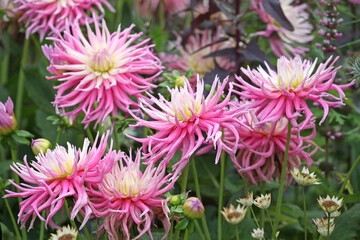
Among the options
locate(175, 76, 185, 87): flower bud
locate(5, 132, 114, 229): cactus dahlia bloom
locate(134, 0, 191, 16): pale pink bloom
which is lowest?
locate(5, 132, 114, 229): cactus dahlia bloom

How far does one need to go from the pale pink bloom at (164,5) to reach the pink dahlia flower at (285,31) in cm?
18

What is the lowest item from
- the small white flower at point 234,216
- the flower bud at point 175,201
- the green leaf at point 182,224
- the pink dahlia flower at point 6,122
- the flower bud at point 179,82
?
the green leaf at point 182,224

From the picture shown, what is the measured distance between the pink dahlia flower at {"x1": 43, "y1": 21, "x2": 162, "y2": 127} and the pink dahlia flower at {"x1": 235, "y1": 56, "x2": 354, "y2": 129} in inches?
5.2

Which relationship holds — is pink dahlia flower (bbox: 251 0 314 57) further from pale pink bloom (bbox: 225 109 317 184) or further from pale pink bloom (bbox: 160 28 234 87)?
pale pink bloom (bbox: 225 109 317 184)

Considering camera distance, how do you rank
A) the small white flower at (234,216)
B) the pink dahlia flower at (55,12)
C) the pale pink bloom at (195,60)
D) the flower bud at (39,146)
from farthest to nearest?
the pale pink bloom at (195,60), the pink dahlia flower at (55,12), the flower bud at (39,146), the small white flower at (234,216)

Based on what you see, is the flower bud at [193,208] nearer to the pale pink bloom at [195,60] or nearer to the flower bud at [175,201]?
the flower bud at [175,201]

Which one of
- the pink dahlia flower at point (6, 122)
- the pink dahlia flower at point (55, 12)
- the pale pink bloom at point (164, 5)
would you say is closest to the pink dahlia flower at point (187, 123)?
the pink dahlia flower at point (6, 122)

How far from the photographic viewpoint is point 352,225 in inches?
24.8

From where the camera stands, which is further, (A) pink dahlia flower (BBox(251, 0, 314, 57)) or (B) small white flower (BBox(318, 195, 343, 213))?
(A) pink dahlia flower (BBox(251, 0, 314, 57))

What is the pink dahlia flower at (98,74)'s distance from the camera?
564mm

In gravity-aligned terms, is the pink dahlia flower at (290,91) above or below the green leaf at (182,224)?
above

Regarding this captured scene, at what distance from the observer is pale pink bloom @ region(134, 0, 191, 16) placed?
0.92m

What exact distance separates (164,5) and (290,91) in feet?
1.96

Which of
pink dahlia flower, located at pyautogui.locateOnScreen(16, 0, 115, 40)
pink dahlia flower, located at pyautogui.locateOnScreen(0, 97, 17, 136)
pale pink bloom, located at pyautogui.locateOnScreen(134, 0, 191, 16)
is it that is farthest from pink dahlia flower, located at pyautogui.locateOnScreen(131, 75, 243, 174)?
pale pink bloom, located at pyautogui.locateOnScreen(134, 0, 191, 16)
